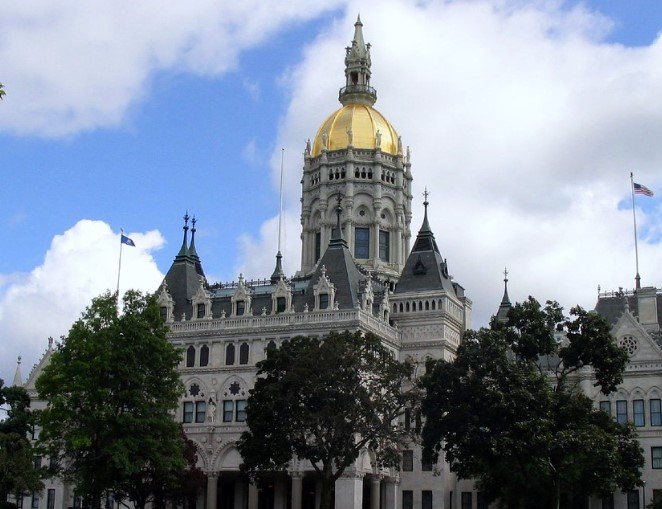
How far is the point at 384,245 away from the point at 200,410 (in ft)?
113

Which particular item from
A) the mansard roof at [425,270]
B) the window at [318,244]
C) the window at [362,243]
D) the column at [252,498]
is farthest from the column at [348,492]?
the window at [318,244]

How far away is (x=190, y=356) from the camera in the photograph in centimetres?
10312

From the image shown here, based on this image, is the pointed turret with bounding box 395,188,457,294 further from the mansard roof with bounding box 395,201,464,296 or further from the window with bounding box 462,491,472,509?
the window with bounding box 462,491,472,509

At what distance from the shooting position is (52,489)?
110 metres

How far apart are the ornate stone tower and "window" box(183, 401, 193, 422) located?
28.6 meters

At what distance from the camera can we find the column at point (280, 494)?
98.2m

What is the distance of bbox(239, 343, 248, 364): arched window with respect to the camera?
330 feet

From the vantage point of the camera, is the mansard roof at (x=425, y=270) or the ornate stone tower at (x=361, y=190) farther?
the ornate stone tower at (x=361, y=190)

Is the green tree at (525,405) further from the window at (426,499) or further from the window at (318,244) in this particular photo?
the window at (318,244)

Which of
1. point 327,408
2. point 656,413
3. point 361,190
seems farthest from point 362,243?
point 327,408

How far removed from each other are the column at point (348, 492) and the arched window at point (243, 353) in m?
15.2

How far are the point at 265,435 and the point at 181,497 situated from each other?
17.8 metres

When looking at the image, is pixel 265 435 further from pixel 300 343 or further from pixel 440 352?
pixel 440 352

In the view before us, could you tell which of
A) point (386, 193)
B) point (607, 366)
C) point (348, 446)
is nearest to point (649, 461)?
point (607, 366)
